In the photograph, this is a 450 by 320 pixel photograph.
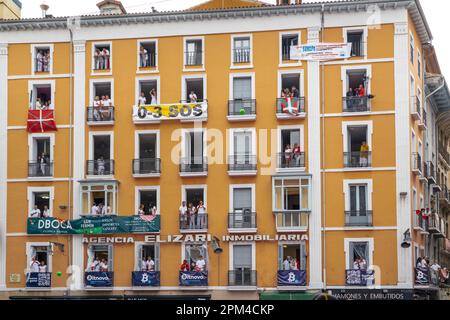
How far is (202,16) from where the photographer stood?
48.1 m

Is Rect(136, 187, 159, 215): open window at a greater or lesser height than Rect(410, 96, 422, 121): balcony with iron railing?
lesser

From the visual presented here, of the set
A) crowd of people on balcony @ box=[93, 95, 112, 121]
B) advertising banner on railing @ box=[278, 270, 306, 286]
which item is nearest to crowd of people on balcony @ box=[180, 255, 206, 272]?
advertising banner on railing @ box=[278, 270, 306, 286]

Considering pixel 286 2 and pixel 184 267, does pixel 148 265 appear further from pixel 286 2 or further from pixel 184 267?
pixel 286 2

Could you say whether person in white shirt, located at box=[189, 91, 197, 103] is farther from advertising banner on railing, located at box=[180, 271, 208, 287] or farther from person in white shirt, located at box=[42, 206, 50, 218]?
person in white shirt, located at box=[42, 206, 50, 218]

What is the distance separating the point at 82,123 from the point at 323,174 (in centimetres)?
1474

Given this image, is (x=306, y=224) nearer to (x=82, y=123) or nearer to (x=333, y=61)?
(x=333, y=61)

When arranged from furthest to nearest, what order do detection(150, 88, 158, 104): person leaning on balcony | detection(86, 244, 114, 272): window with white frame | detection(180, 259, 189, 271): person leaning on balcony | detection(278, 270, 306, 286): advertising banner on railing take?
detection(150, 88, 158, 104): person leaning on balcony, detection(86, 244, 114, 272): window with white frame, detection(180, 259, 189, 271): person leaning on balcony, detection(278, 270, 306, 286): advertising banner on railing

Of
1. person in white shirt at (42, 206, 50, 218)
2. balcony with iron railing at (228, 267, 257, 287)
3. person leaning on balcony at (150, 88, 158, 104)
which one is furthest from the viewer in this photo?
person leaning on balcony at (150, 88, 158, 104)

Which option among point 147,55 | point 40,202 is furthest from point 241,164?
point 40,202

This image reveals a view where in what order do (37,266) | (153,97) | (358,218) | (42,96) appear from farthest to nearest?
(42,96) → (153,97) → (37,266) → (358,218)

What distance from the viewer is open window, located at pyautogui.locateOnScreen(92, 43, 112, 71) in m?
49.3

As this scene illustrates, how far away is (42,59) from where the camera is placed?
50062mm

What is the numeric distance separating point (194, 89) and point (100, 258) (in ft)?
37.4

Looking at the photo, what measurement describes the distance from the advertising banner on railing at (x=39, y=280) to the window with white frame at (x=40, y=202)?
3.45 m
